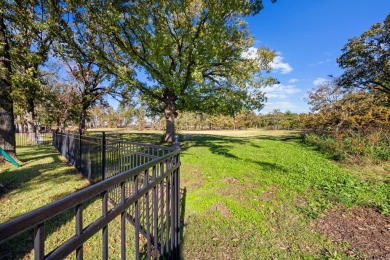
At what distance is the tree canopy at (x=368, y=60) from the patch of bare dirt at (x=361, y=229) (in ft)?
46.2

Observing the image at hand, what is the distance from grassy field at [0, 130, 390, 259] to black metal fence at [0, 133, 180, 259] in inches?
24.1

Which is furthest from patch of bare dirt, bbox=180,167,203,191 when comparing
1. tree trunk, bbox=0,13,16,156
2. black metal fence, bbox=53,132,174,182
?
tree trunk, bbox=0,13,16,156

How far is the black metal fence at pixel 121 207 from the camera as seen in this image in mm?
919

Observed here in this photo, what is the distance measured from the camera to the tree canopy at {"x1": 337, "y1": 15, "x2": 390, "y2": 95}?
13328 millimetres

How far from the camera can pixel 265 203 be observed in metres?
4.23

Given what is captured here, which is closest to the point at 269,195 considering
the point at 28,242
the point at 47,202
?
the point at 28,242

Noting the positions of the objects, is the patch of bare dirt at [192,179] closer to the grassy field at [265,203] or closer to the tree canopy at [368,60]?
the grassy field at [265,203]

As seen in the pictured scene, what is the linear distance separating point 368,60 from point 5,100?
20.8 meters

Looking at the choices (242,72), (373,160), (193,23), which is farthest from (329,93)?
(193,23)

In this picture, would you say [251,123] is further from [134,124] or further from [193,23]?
[193,23]

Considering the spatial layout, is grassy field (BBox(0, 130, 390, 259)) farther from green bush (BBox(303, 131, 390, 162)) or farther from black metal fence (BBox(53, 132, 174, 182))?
green bush (BBox(303, 131, 390, 162))

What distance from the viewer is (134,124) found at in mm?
74562

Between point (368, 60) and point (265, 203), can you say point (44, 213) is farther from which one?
point (368, 60)

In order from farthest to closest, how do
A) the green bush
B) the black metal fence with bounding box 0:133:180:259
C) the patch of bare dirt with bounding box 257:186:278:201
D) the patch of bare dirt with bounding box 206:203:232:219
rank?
the green bush, the patch of bare dirt with bounding box 257:186:278:201, the patch of bare dirt with bounding box 206:203:232:219, the black metal fence with bounding box 0:133:180:259
